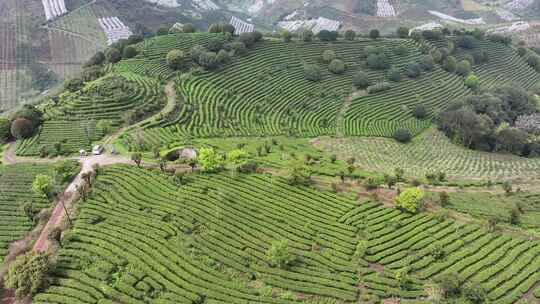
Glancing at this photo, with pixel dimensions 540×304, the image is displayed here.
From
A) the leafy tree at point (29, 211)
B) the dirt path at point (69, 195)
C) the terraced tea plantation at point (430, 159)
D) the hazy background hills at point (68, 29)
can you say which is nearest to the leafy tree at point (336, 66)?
the terraced tea plantation at point (430, 159)

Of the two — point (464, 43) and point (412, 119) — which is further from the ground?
point (464, 43)

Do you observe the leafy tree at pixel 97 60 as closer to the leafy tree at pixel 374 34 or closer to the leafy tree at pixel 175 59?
the leafy tree at pixel 175 59

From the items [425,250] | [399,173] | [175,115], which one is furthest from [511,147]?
[175,115]

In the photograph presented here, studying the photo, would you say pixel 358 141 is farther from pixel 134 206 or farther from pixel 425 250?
pixel 134 206

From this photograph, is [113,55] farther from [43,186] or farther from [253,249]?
[253,249]

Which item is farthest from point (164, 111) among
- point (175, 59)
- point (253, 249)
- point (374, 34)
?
point (374, 34)

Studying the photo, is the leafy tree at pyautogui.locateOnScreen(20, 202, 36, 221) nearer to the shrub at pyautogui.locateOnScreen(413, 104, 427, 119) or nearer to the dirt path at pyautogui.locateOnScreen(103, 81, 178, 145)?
the dirt path at pyautogui.locateOnScreen(103, 81, 178, 145)
